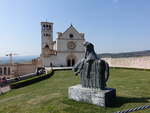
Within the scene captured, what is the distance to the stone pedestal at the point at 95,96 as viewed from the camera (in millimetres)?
5805

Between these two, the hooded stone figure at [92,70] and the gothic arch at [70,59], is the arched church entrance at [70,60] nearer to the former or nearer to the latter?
the gothic arch at [70,59]

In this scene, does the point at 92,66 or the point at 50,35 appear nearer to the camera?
the point at 92,66

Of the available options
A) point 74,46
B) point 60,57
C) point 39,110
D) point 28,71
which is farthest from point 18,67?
point 39,110

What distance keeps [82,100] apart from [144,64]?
18.7 m

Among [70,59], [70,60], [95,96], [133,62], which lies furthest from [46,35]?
[95,96]

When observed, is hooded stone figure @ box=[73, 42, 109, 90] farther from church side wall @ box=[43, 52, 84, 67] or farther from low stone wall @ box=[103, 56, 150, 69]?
church side wall @ box=[43, 52, 84, 67]

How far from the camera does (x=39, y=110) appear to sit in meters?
5.87

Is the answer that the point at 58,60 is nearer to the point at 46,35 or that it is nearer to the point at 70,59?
the point at 70,59

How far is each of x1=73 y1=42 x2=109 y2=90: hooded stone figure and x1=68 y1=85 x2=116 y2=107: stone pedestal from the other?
254mm

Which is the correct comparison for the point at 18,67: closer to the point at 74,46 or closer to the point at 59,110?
the point at 74,46

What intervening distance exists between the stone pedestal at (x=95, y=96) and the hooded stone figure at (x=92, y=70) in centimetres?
25

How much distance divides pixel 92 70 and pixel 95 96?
3.52ft

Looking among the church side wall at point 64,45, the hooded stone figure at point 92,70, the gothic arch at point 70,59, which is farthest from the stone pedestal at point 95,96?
the gothic arch at point 70,59

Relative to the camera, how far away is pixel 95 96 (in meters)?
6.00
